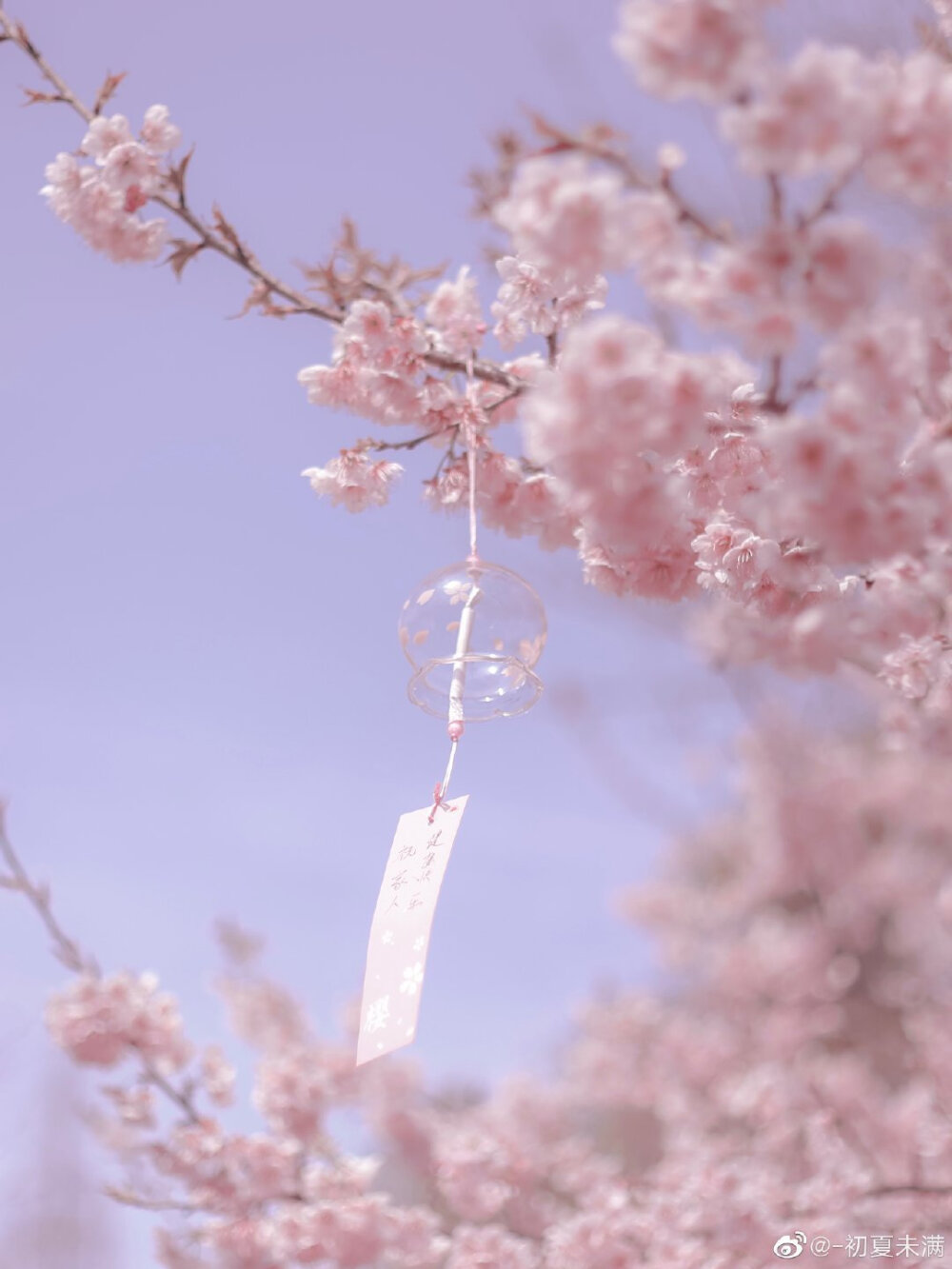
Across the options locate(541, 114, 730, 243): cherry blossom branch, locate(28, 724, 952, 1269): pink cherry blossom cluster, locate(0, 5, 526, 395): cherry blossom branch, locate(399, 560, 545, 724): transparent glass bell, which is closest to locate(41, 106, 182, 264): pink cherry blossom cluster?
locate(0, 5, 526, 395): cherry blossom branch

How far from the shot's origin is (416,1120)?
502 centimetres

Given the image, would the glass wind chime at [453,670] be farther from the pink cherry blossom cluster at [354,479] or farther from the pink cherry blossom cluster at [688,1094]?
the pink cherry blossom cluster at [688,1094]

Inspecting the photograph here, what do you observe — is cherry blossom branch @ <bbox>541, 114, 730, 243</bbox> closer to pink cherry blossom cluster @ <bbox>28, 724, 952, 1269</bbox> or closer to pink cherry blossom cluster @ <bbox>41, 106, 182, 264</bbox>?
pink cherry blossom cluster @ <bbox>41, 106, 182, 264</bbox>

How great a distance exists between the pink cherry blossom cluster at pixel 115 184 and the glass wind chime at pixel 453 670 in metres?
0.58

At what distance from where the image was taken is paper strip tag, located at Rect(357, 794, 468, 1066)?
118cm

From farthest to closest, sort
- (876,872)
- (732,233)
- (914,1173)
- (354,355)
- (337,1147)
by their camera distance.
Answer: (876,872) < (914,1173) < (337,1147) < (354,355) < (732,233)

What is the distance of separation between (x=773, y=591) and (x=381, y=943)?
764mm

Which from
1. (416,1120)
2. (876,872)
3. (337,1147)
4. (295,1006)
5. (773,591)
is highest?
(876,872)

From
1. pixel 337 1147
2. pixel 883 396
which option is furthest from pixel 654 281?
pixel 337 1147

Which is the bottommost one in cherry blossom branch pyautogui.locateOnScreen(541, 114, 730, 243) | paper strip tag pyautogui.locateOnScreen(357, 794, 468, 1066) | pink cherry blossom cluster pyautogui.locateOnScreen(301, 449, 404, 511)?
paper strip tag pyautogui.locateOnScreen(357, 794, 468, 1066)

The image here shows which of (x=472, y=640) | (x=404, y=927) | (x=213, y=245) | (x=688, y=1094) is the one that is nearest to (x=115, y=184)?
(x=213, y=245)

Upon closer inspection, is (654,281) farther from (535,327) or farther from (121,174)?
(121,174)

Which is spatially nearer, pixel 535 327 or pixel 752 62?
pixel 752 62

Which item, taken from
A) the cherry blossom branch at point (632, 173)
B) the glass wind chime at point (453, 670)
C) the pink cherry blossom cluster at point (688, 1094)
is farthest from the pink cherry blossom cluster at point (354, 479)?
the pink cherry blossom cluster at point (688, 1094)
